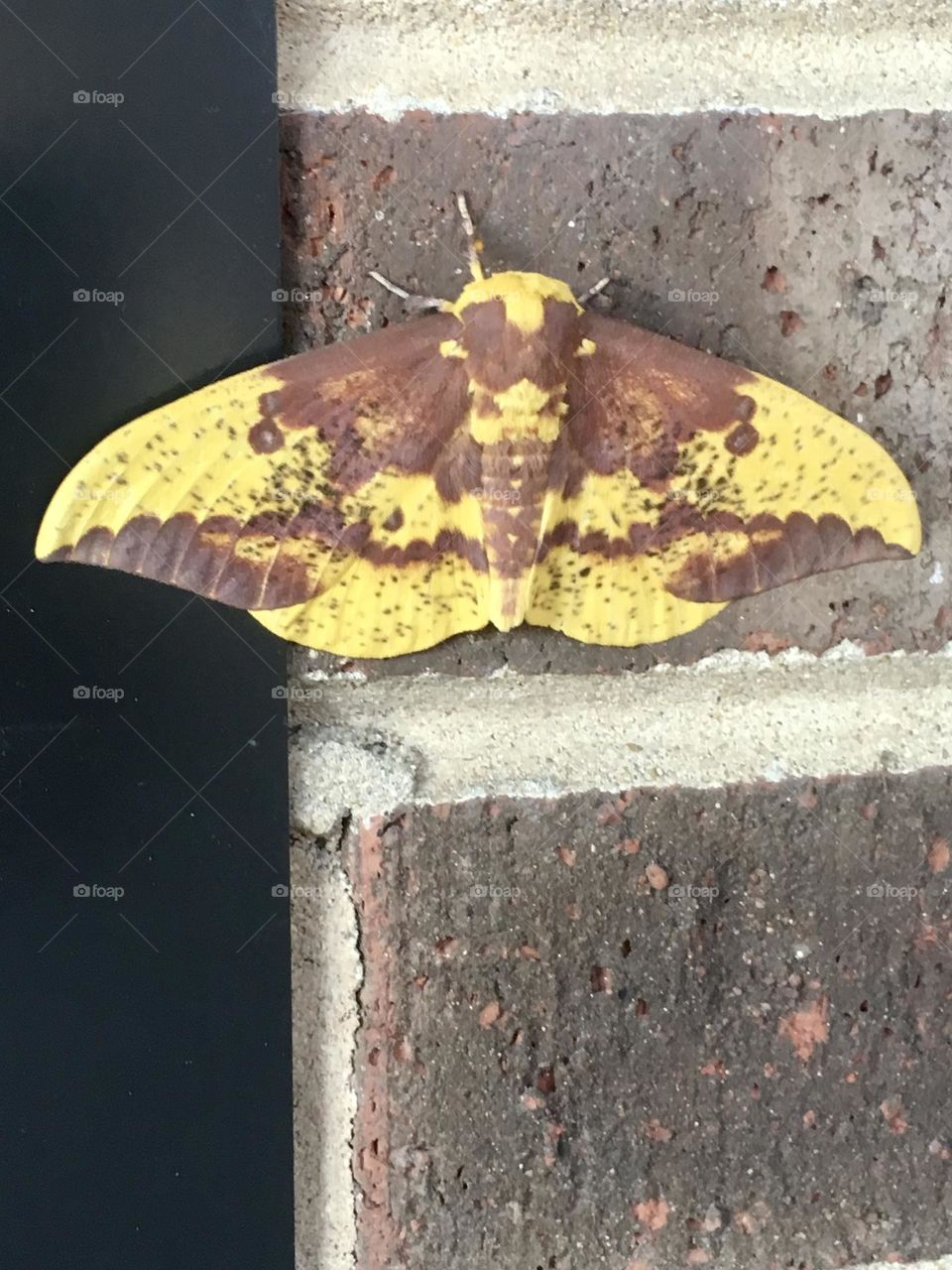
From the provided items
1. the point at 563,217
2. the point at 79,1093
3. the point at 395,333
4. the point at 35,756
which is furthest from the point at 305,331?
the point at 79,1093

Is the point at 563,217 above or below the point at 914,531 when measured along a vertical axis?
above

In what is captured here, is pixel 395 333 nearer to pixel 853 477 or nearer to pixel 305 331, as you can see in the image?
pixel 305 331

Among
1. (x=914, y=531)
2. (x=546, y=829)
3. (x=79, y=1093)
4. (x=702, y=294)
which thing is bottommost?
(x=79, y=1093)

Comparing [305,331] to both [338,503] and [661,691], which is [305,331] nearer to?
[338,503]
